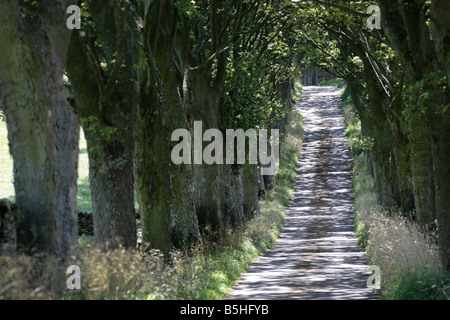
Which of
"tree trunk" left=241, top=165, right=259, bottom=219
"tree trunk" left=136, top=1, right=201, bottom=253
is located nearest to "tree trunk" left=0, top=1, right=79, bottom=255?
"tree trunk" left=136, top=1, right=201, bottom=253

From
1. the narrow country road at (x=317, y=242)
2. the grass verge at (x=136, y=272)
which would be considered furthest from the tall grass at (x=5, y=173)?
the grass verge at (x=136, y=272)

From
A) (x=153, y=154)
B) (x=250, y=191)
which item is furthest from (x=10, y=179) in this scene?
(x=153, y=154)

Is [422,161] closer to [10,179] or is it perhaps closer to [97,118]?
[97,118]

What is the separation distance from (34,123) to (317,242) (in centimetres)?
2083

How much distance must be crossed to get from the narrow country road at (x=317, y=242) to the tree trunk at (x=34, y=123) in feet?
20.2

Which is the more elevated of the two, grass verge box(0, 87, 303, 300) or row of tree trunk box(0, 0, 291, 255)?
row of tree trunk box(0, 0, 291, 255)

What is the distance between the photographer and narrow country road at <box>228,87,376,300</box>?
17.0m

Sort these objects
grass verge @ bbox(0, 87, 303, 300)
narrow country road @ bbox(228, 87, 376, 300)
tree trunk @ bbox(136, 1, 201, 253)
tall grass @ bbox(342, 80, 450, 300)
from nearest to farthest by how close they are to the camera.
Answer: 1. grass verge @ bbox(0, 87, 303, 300)
2. tall grass @ bbox(342, 80, 450, 300)
3. tree trunk @ bbox(136, 1, 201, 253)
4. narrow country road @ bbox(228, 87, 376, 300)

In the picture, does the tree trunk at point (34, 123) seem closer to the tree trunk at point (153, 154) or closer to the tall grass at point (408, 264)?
the tree trunk at point (153, 154)

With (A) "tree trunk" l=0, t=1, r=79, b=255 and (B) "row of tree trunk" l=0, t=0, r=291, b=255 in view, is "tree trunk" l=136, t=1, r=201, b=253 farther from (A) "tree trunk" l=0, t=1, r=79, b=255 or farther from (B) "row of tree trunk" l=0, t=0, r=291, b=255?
(A) "tree trunk" l=0, t=1, r=79, b=255

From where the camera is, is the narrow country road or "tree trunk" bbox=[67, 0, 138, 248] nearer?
"tree trunk" bbox=[67, 0, 138, 248]

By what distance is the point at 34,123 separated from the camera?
10297 millimetres

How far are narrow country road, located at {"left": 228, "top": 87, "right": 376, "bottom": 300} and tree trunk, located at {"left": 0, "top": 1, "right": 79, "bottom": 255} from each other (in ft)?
20.2

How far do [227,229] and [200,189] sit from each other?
5.23ft
